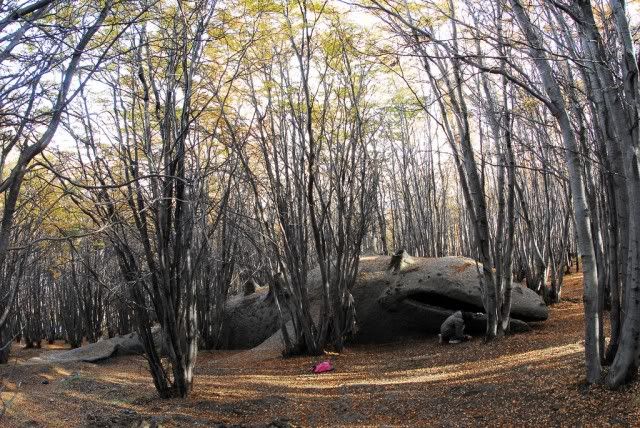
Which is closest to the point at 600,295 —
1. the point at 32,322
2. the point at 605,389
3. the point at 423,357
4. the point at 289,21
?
the point at 605,389

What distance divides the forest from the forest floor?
0.04 m

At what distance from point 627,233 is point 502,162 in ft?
13.4

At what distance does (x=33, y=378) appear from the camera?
8617mm

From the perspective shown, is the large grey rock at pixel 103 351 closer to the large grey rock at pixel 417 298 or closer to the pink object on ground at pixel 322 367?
the large grey rock at pixel 417 298

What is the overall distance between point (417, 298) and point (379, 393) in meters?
4.84

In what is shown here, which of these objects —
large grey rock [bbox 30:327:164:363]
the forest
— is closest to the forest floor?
the forest

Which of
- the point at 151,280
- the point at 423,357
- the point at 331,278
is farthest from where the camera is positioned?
the point at 331,278

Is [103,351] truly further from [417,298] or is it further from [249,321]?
[417,298]

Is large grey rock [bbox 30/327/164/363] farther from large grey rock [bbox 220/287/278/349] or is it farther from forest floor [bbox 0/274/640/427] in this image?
forest floor [bbox 0/274/640/427]

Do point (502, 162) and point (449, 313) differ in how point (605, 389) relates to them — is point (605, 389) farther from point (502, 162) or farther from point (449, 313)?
point (449, 313)

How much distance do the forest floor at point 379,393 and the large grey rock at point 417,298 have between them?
34.9 inches

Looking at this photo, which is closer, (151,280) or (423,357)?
(151,280)

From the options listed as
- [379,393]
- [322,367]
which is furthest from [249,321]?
[379,393]

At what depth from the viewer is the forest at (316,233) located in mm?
3906
